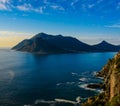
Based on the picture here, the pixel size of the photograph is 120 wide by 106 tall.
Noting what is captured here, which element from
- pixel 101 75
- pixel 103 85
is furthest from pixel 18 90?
pixel 101 75

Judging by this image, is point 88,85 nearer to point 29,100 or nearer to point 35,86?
point 35,86

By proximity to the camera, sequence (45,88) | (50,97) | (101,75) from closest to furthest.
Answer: (50,97), (45,88), (101,75)

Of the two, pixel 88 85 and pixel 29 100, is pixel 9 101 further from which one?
pixel 88 85

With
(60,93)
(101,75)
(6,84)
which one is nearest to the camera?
(60,93)

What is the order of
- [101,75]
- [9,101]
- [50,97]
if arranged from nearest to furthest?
[9,101] < [50,97] < [101,75]

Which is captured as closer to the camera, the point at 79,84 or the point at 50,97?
the point at 50,97

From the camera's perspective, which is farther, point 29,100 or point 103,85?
point 103,85

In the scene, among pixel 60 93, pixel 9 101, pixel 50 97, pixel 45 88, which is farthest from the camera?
pixel 45 88

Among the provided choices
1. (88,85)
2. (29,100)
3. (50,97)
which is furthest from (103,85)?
(29,100)
